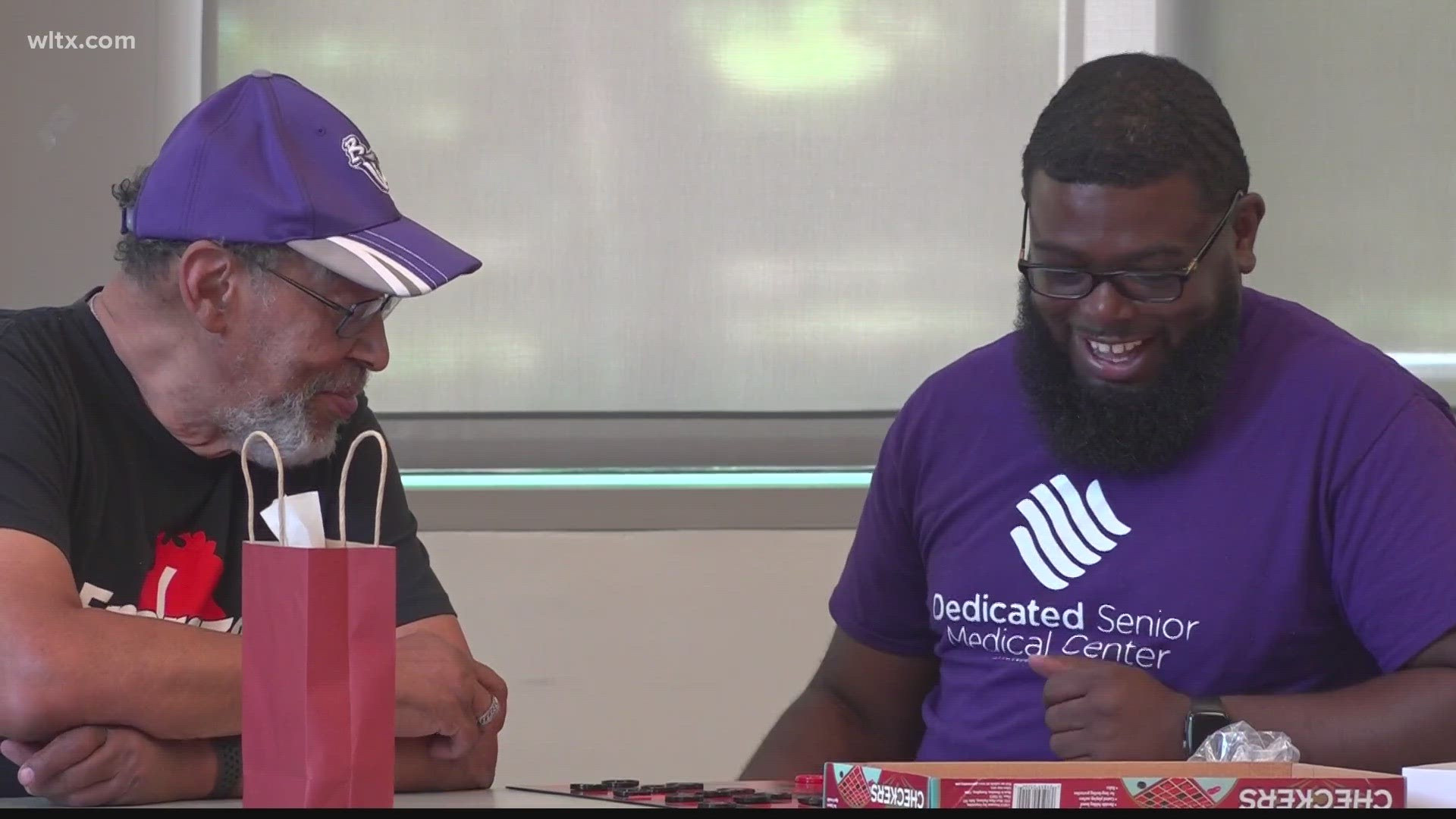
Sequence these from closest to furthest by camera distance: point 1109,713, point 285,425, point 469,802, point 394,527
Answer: point 469,802, point 1109,713, point 285,425, point 394,527

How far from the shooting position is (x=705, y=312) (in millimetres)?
2943

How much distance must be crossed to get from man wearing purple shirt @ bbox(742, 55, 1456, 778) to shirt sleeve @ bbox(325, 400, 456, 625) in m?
0.47

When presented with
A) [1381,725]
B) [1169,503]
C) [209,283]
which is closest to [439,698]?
[209,283]

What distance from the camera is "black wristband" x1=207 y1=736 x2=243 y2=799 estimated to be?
5.05 feet

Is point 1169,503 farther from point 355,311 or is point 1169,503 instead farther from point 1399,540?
point 355,311

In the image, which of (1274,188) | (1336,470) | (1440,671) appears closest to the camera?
(1440,671)

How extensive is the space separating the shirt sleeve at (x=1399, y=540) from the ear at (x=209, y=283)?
4.22 feet

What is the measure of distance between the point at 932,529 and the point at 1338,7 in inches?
63.7

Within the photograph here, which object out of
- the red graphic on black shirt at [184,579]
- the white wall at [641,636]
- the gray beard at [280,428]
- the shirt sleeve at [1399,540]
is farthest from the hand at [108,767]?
the white wall at [641,636]

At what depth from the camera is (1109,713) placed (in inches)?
64.9

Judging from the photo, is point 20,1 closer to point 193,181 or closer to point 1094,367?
point 193,181

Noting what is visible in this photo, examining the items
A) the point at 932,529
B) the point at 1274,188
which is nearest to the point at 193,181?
the point at 932,529

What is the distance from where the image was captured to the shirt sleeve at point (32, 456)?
63.2 inches

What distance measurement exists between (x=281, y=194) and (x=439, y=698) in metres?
0.59
